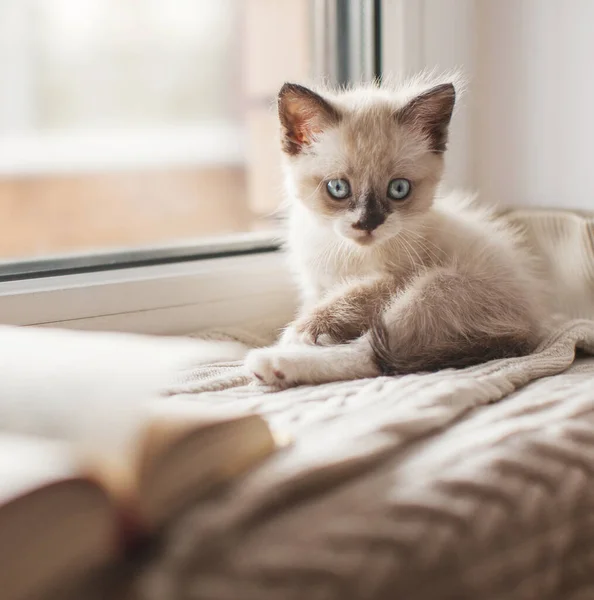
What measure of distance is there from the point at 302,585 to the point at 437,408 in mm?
330

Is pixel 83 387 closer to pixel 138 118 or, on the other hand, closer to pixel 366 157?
pixel 366 157

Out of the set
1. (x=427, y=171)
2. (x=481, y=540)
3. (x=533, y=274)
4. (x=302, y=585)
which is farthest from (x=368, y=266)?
(x=302, y=585)

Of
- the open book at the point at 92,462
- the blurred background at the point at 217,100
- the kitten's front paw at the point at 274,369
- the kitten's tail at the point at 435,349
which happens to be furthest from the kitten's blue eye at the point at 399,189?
the open book at the point at 92,462

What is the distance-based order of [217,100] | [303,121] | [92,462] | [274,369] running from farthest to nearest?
1. [217,100]
2. [303,121]
3. [274,369]
4. [92,462]

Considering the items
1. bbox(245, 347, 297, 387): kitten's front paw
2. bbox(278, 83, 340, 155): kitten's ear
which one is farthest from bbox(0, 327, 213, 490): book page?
bbox(278, 83, 340, 155): kitten's ear

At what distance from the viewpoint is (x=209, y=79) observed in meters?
1.84

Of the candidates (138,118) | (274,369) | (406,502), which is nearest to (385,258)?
(274,369)

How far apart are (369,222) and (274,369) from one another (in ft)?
0.98

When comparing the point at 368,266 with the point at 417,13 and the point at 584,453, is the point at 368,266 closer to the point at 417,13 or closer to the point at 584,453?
the point at 584,453

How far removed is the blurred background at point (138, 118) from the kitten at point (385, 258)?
472 mm

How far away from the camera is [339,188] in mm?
1236

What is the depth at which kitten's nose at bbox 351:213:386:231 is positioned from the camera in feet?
3.86

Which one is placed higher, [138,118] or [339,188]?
[138,118]

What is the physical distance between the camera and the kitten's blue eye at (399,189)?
1235 mm
